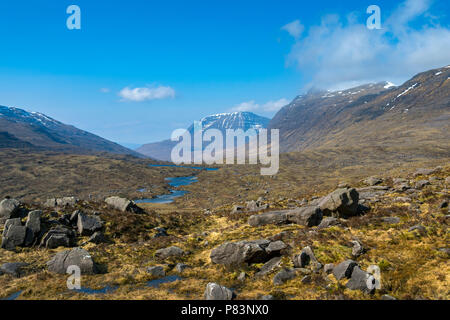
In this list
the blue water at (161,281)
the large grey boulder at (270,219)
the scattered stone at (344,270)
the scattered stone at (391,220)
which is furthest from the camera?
the large grey boulder at (270,219)

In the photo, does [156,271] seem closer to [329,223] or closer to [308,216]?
[308,216]

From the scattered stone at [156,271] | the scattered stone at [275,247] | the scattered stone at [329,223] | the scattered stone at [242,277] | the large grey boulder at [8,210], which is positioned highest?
the large grey boulder at [8,210]

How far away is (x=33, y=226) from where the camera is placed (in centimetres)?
2489

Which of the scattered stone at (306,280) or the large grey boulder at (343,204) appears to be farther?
the large grey boulder at (343,204)

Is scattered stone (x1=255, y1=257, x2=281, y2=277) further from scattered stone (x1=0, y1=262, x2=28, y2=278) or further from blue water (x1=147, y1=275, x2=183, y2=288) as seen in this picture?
scattered stone (x1=0, y1=262, x2=28, y2=278)

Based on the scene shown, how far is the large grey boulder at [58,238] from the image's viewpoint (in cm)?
2386

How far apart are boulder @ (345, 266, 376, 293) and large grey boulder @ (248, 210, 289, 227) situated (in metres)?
13.8

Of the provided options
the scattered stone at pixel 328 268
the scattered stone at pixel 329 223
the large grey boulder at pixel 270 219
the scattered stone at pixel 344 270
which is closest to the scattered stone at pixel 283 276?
the scattered stone at pixel 328 268

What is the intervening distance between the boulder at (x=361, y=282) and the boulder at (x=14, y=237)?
27109 millimetres

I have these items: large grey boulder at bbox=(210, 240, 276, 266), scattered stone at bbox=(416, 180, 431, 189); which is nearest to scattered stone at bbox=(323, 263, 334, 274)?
large grey boulder at bbox=(210, 240, 276, 266)

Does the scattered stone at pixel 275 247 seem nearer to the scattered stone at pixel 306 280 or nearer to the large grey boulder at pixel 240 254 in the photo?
the large grey boulder at pixel 240 254

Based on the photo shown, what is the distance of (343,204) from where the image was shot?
26938mm

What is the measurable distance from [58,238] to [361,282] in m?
25.4

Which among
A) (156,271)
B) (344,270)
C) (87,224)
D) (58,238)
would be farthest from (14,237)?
(344,270)
